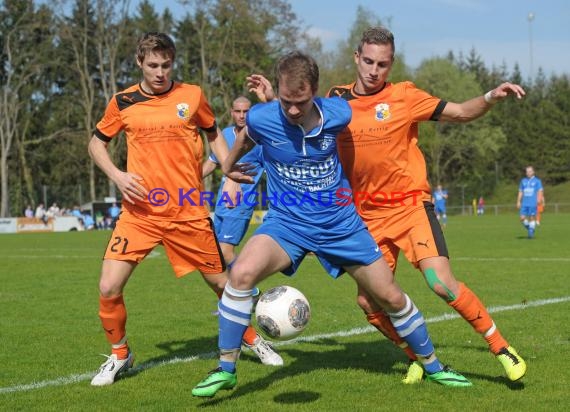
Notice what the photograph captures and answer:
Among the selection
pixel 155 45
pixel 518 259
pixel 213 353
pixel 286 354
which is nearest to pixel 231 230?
pixel 213 353

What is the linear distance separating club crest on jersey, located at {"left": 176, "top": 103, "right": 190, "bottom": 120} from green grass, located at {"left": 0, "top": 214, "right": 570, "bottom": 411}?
1.94m

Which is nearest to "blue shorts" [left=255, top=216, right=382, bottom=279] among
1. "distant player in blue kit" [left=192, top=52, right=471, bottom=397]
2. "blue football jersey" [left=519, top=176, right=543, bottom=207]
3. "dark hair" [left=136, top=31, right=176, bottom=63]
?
"distant player in blue kit" [left=192, top=52, right=471, bottom=397]

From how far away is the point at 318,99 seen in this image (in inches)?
197

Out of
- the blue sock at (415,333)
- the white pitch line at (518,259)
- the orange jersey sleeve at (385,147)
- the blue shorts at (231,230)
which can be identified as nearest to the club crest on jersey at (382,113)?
the orange jersey sleeve at (385,147)

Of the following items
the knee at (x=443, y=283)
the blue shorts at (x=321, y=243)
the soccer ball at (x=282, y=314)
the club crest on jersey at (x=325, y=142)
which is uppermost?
the club crest on jersey at (x=325, y=142)

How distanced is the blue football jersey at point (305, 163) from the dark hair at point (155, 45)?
113 cm

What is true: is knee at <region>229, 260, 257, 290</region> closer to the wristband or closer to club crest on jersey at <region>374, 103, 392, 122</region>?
club crest on jersey at <region>374, 103, 392, 122</region>

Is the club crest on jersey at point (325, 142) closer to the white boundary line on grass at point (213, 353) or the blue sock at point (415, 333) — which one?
the blue sock at point (415, 333)

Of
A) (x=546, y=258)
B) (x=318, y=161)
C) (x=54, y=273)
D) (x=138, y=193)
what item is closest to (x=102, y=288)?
(x=138, y=193)

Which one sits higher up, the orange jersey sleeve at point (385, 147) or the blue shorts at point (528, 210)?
the orange jersey sleeve at point (385, 147)

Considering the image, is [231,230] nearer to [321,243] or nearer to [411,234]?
[411,234]

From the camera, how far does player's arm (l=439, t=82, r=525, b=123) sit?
511 cm

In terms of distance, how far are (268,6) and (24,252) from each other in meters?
27.0

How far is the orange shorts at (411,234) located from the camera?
541 centimetres
